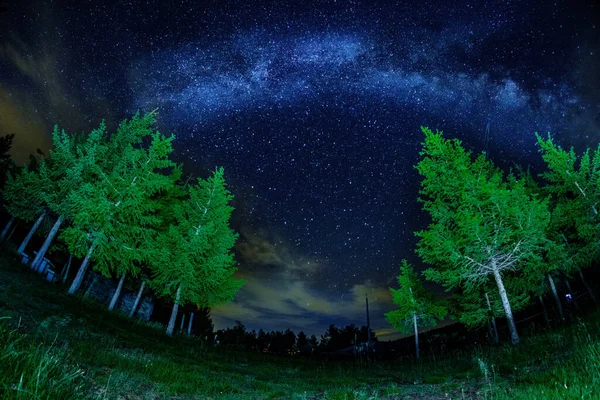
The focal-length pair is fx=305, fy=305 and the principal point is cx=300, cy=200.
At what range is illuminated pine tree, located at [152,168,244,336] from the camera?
18031mm

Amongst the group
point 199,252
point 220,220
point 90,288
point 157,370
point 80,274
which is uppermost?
point 220,220

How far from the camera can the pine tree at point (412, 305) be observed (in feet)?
92.4

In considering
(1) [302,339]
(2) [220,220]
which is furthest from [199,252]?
(1) [302,339]

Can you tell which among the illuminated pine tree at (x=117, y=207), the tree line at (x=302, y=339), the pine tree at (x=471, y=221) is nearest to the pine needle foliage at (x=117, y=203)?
the illuminated pine tree at (x=117, y=207)

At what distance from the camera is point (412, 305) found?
2847 centimetres

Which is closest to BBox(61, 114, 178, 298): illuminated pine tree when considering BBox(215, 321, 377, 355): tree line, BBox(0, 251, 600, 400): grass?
BBox(0, 251, 600, 400): grass

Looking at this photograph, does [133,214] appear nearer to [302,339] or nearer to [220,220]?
[220,220]

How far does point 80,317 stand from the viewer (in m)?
12.1

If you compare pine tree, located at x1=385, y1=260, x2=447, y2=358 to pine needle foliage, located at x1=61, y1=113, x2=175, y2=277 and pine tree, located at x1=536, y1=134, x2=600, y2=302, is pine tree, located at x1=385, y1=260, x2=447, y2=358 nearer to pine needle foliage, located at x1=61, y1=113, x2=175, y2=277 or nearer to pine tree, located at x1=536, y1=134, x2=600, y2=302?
pine tree, located at x1=536, y1=134, x2=600, y2=302

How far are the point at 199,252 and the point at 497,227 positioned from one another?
1614cm

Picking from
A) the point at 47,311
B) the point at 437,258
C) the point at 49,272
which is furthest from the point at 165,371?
the point at 49,272

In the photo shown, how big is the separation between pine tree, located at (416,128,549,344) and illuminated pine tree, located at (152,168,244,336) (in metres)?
12.1

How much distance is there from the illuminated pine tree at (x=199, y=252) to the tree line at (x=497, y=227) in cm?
1203

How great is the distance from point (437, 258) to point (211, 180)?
14.8 metres
